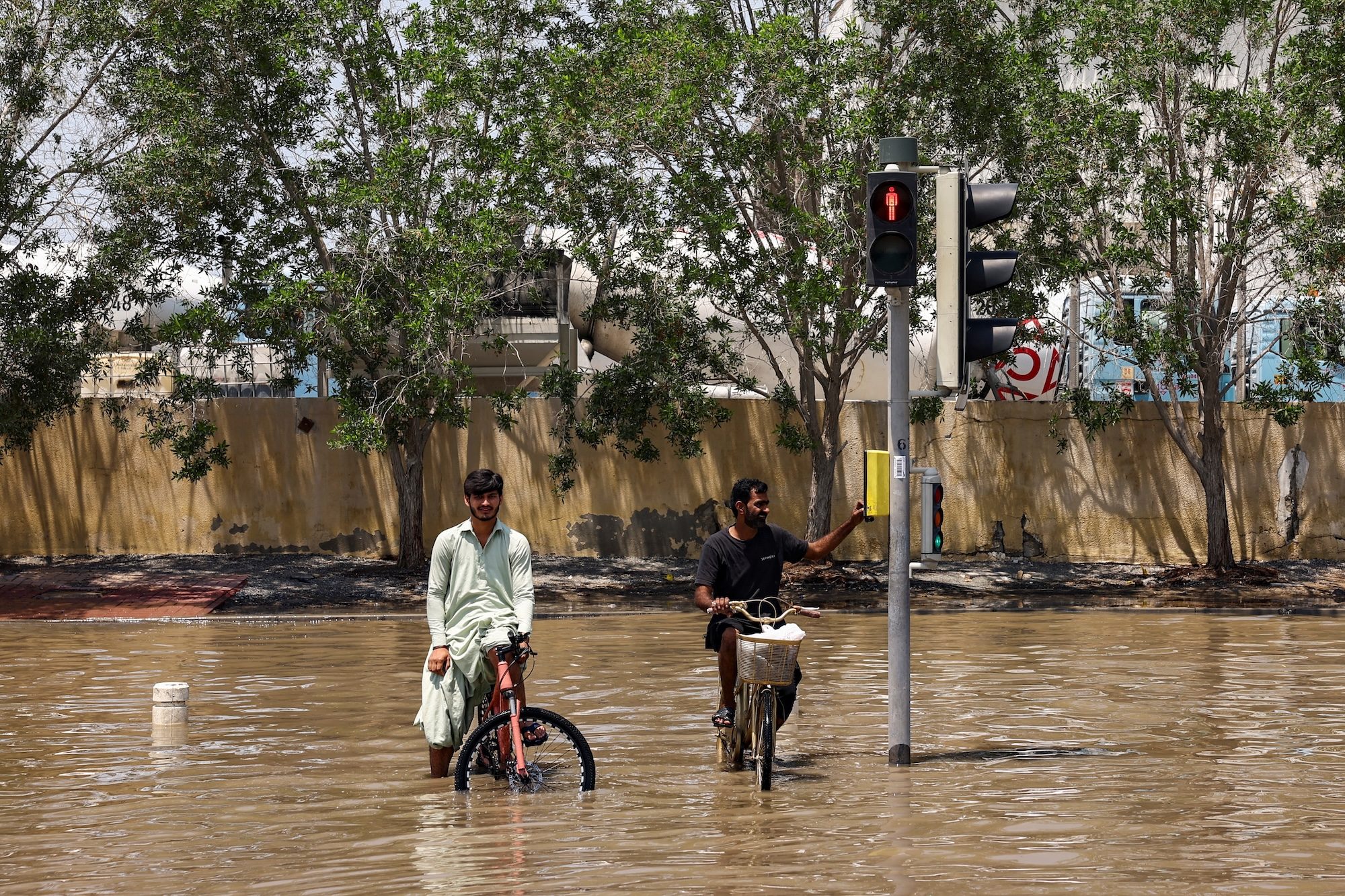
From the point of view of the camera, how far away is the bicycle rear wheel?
9.41 meters

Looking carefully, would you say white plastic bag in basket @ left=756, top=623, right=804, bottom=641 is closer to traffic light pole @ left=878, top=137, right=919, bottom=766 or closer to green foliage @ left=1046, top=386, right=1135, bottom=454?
traffic light pole @ left=878, top=137, right=919, bottom=766

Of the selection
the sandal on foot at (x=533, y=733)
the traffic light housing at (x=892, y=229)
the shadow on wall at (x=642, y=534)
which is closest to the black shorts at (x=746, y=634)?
the sandal on foot at (x=533, y=733)

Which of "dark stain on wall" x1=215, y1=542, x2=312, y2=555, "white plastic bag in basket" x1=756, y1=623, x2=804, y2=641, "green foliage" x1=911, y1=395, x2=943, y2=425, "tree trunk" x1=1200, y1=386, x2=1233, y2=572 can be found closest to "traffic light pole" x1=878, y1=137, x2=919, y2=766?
"white plastic bag in basket" x1=756, y1=623, x2=804, y2=641

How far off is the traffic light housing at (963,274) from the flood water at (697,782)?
95.6 inches

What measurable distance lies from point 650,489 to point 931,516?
16.3 metres

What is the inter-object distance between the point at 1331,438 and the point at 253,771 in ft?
65.9

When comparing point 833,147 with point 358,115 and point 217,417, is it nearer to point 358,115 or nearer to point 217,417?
point 358,115

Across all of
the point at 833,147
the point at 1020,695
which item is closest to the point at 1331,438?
the point at 833,147

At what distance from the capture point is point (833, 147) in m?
22.6

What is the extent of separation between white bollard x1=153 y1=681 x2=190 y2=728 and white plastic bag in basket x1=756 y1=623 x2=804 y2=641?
4.29 m

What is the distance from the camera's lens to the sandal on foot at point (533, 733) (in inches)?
365

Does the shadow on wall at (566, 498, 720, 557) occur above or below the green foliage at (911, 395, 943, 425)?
below

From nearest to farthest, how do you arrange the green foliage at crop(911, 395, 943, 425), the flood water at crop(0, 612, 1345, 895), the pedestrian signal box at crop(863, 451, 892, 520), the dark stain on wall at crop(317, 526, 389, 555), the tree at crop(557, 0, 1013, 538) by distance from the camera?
the flood water at crop(0, 612, 1345, 895) → the pedestrian signal box at crop(863, 451, 892, 520) → the tree at crop(557, 0, 1013, 538) → the green foliage at crop(911, 395, 943, 425) → the dark stain on wall at crop(317, 526, 389, 555)

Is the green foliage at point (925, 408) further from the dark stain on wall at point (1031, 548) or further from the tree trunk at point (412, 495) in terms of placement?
the tree trunk at point (412, 495)
